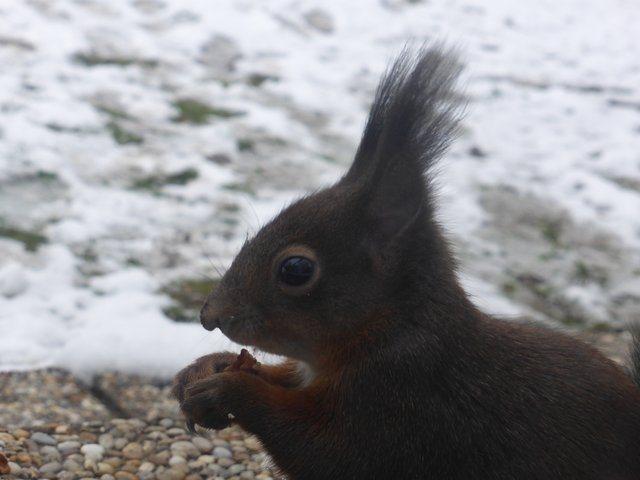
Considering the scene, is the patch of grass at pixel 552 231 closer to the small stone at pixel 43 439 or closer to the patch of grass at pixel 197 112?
the patch of grass at pixel 197 112

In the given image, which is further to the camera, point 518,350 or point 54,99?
point 54,99

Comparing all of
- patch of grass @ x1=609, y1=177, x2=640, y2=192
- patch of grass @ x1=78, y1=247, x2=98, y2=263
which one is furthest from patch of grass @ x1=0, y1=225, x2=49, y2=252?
patch of grass @ x1=609, y1=177, x2=640, y2=192

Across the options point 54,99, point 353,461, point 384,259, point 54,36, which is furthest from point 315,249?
point 54,36

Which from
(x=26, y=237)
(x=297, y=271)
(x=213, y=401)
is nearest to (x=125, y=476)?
(x=213, y=401)

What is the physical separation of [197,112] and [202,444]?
10.3ft

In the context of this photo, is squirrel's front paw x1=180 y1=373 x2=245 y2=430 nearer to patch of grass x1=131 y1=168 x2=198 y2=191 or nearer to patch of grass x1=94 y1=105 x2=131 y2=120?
patch of grass x1=131 y1=168 x2=198 y2=191

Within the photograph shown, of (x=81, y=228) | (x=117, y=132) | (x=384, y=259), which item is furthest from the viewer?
(x=117, y=132)

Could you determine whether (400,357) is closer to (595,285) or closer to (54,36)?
(595,285)

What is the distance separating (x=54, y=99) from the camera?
16.6ft

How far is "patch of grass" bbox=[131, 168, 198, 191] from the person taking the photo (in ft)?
14.7

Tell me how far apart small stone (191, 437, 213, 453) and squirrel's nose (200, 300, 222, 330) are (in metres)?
0.67

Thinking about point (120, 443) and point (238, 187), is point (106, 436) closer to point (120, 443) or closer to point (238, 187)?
point (120, 443)

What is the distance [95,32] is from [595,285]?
3949 millimetres

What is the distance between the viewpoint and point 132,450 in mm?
2619
